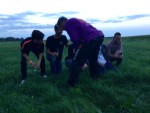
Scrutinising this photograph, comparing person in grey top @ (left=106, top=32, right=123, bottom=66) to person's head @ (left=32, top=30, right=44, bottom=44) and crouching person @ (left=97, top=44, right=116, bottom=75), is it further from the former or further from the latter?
person's head @ (left=32, top=30, right=44, bottom=44)

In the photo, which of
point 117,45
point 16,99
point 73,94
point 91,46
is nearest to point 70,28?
point 91,46

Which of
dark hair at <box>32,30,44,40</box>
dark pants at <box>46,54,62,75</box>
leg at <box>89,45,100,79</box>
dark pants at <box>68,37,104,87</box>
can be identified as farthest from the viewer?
dark pants at <box>46,54,62,75</box>

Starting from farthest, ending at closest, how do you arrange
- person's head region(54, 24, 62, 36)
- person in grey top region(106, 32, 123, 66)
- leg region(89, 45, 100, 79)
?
person in grey top region(106, 32, 123, 66)
leg region(89, 45, 100, 79)
person's head region(54, 24, 62, 36)

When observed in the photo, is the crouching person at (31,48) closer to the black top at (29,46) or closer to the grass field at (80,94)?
the black top at (29,46)

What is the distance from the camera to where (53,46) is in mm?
10680

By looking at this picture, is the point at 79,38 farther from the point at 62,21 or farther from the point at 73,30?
the point at 62,21

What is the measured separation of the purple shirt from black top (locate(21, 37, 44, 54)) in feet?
4.59

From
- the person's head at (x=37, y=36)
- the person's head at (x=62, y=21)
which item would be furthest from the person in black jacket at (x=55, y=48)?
the person's head at (x=62, y=21)

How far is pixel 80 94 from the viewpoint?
25.8ft

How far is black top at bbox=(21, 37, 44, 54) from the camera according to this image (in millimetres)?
9602

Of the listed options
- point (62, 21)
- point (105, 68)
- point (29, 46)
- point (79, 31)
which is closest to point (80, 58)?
point (79, 31)

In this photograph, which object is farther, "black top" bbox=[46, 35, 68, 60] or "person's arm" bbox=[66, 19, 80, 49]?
"black top" bbox=[46, 35, 68, 60]

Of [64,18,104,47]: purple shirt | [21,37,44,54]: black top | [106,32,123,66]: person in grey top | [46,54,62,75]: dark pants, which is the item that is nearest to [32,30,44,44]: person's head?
[21,37,44,54]: black top

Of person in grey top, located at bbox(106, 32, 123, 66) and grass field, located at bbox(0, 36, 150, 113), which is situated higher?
person in grey top, located at bbox(106, 32, 123, 66)
